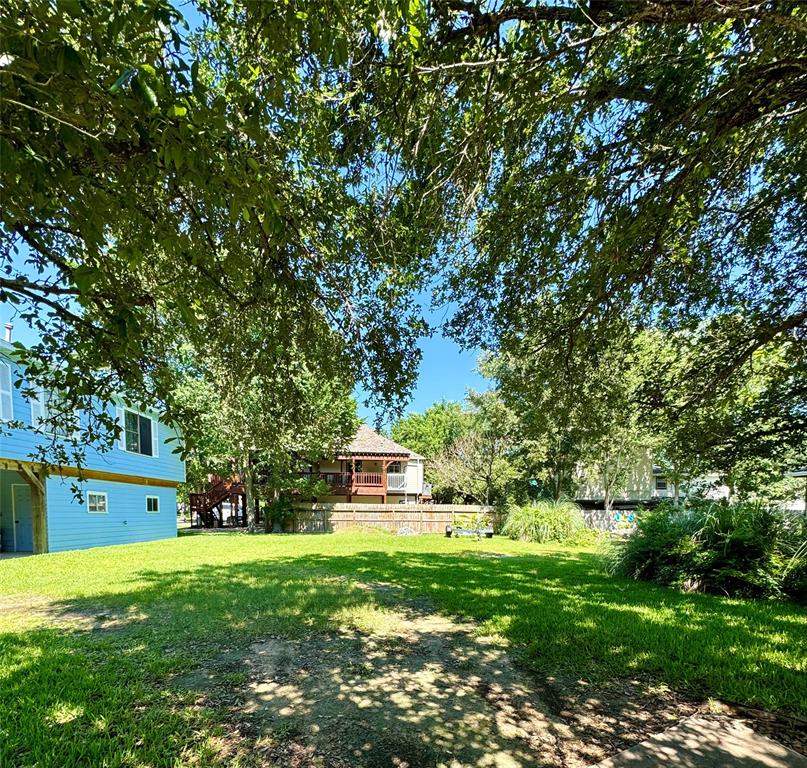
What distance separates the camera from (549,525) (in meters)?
14.9

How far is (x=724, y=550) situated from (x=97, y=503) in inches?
609

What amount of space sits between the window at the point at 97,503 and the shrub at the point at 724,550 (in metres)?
14.1

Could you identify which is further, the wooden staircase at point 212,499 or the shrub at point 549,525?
the wooden staircase at point 212,499

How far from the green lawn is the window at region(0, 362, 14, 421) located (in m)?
3.32

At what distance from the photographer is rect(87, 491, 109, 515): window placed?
12.3 metres

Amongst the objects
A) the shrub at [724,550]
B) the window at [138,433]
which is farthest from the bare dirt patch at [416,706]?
the window at [138,433]

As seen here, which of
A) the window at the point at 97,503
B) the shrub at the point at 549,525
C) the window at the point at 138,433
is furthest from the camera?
the shrub at the point at 549,525

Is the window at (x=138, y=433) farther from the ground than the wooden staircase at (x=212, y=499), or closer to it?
farther from the ground

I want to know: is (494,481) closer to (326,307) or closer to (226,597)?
(226,597)

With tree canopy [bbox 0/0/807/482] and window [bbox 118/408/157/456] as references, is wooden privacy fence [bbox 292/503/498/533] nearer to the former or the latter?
window [bbox 118/408/157/456]

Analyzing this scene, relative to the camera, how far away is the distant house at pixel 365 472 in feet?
71.4

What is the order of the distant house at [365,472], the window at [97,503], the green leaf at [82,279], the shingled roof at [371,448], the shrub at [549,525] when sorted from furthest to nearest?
the distant house at [365,472], the shingled roof at [371,448], the shrub at [549,525], the window at [97,503], the green leaf at [82,279]

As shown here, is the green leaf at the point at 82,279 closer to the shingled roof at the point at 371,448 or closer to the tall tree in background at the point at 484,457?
the tall tree in background at the point at 484,457

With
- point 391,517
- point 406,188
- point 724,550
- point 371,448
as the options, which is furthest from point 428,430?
point 406,188
